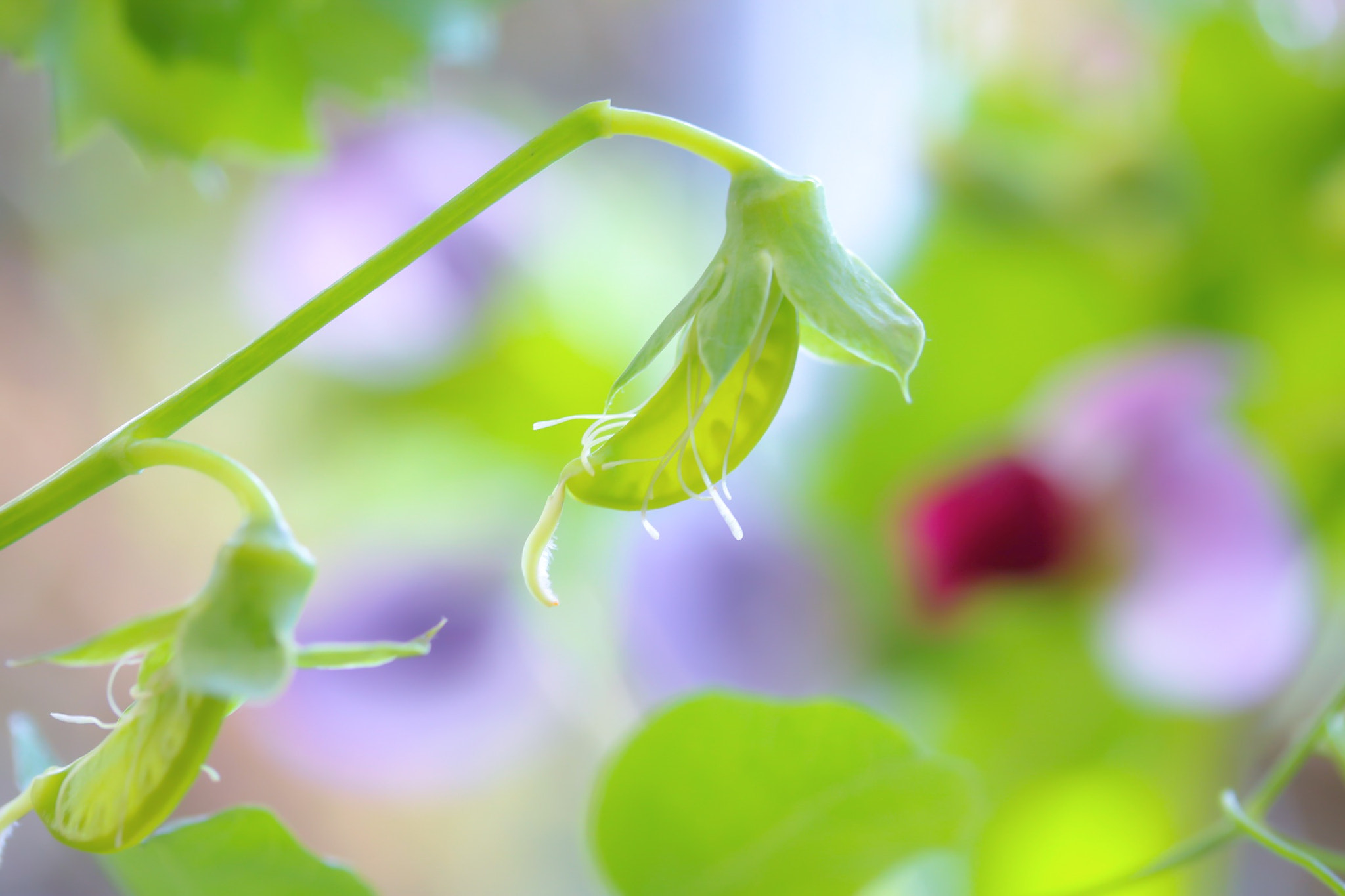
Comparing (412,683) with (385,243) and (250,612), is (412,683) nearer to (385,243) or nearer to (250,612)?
(385,243)

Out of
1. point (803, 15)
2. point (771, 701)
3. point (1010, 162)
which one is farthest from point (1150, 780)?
point (803, 15)

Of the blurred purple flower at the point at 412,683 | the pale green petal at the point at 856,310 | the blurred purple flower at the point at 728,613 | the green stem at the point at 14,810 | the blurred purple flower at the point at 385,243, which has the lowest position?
the blurred purple flower at the point at 412,683

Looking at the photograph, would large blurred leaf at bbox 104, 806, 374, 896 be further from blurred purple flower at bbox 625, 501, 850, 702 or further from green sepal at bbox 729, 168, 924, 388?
blurred purple flower at bbox 625, 501, 850, 702

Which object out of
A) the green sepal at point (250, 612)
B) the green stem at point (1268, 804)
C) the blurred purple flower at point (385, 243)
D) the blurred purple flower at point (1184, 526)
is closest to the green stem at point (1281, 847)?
the green stem at point (1268, 804)

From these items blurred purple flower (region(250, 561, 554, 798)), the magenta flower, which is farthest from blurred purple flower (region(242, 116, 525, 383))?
the magenta flower

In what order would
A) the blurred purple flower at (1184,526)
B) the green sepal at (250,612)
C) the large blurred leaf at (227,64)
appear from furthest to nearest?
the blurred purple flower at (1184,526), the large blurred leaf at (227,64), the green sepal at (250,612)

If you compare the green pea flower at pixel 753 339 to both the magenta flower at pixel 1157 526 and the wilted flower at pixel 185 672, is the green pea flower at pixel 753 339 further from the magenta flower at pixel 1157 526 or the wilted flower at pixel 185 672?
the magenta flower at pixel 1157 526
